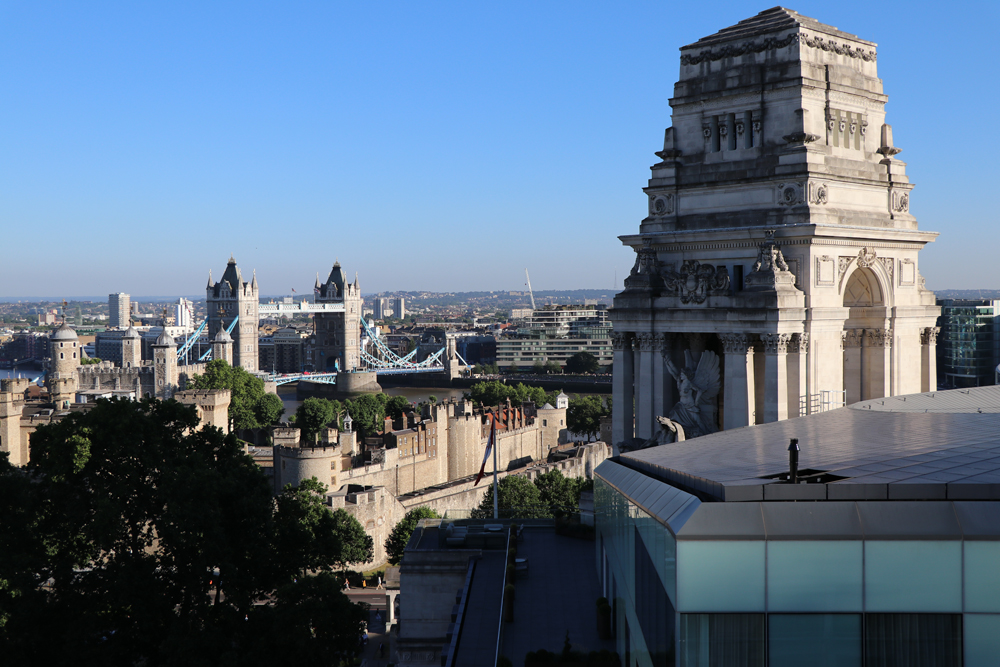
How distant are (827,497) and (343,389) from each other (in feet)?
567

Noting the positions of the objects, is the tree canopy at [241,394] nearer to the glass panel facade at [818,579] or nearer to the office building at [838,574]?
the office building at [838,574]

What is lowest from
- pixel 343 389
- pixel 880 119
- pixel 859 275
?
pixel 343 389

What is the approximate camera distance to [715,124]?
34.2 m

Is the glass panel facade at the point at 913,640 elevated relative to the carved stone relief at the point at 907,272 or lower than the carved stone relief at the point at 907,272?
lower

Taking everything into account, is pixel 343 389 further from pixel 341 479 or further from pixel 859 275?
pixel 859 275

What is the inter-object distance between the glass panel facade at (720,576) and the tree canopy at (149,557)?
10881 millimetres

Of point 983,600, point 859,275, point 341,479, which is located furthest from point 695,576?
point 341,479

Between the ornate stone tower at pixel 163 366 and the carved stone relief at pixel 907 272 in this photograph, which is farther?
the ornate stone tower at pixel 163 366

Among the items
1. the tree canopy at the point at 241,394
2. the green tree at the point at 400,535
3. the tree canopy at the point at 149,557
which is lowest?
the green tree at the point at 400,535

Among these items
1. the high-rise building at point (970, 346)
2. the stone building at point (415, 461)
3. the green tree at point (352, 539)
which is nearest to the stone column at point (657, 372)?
the green tree at point (352, 539)

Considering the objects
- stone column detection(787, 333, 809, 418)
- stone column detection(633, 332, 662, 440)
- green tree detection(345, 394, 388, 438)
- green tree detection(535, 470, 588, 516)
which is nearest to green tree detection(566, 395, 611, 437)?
green tree detection(345, 394, 388, 438)

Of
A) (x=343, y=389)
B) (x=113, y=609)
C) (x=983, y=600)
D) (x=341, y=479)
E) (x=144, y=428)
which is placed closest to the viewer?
(x=983, y=600)

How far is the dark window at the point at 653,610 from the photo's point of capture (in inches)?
588

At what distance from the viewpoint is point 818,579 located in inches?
546
